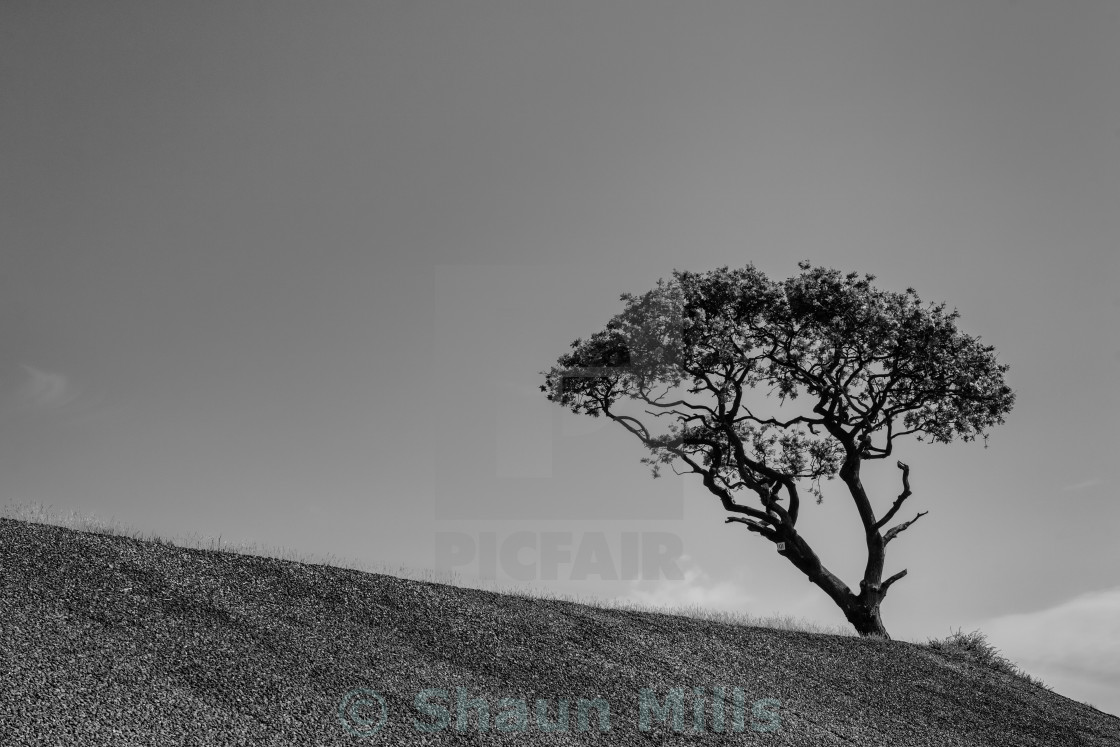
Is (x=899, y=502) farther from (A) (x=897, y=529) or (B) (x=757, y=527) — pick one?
(B) (x=757, y=527)

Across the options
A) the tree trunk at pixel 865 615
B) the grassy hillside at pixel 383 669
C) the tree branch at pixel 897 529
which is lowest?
the grassy hillside at pixel 383 669

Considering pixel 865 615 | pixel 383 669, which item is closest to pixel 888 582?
pixel 865 615

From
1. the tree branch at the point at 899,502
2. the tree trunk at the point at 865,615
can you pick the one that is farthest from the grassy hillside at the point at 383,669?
the tree branch at the point at 899,502

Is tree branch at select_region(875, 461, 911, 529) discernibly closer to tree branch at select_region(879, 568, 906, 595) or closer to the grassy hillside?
tree branch at select_region(879, 568, 906, 595)

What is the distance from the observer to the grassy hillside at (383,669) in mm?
6582

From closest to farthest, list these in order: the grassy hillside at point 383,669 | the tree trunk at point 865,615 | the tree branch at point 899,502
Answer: the grassy hillside at point 383,669 → the tree trunk at point 865,615 → the tree branch at point 899,502

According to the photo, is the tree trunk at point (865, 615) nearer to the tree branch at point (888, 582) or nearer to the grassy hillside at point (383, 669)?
the tree branch at point (888, 582)

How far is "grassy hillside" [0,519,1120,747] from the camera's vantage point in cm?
658

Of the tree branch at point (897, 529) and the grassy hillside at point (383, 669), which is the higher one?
the tree branch at point (897, 529)

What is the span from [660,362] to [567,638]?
9.19 m

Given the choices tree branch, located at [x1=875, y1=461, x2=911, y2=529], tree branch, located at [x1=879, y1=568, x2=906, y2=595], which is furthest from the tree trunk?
tree branch, located at [x1=875, y1=461, x2=911, y2=529]

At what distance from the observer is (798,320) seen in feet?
59.9

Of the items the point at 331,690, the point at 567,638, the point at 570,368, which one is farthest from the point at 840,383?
the point at 331,690

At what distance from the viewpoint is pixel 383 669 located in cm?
797
